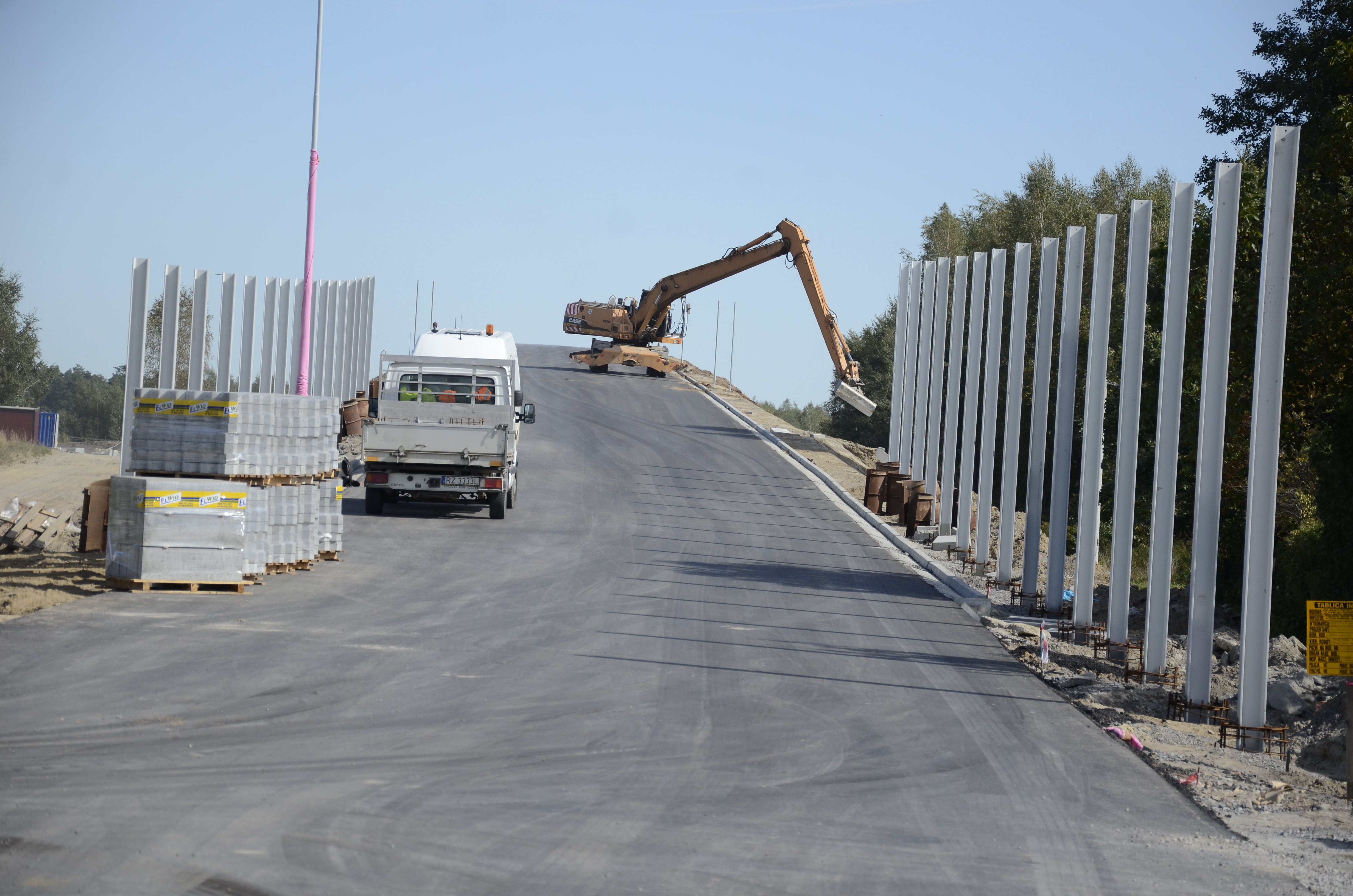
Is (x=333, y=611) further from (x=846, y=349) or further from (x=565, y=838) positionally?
(x=846, y=349)

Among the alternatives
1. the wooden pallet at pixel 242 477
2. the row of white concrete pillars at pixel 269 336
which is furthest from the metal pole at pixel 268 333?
the wooden pallet at pixel 242 477

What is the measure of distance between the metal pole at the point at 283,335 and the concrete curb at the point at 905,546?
44.8 ft

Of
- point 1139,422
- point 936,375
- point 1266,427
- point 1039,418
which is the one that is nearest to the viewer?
point 1266,427

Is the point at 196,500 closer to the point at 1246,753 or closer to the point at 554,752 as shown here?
the point at 554,752

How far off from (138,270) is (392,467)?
18.8ft

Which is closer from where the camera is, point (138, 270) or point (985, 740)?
point (985, 740)

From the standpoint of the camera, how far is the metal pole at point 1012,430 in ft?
70.7

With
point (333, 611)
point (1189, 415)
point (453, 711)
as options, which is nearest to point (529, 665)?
point (453, 711)

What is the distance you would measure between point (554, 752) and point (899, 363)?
25.4 metres

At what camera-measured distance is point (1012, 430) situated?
72.2ft

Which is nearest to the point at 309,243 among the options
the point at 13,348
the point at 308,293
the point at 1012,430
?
the point at 308,293

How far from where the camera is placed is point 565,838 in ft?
24.6

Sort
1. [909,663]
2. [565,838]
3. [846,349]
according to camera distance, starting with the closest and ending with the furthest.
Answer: [565,838], [909,663], [846,349]

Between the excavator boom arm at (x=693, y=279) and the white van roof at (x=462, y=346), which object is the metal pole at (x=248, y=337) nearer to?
the white van roof at (x=462, y=346)
